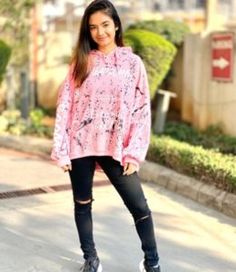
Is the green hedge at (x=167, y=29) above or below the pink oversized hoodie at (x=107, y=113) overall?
above

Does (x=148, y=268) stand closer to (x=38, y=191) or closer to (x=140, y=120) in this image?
(x=140, y=120)

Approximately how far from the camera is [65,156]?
307 centimetres

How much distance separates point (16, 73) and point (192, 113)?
3498mm

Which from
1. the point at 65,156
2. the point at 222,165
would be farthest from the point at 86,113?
the point at 222,165

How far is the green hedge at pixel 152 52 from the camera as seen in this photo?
7.17 m

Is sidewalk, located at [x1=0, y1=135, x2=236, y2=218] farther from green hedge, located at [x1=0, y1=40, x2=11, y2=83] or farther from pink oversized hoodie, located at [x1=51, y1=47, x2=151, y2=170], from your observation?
green hedge, located at [x1=0, y1=40, x2=11, y2=83]

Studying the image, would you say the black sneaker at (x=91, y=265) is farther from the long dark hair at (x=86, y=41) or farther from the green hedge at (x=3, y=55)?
the green hedge at (x=3, y=55)

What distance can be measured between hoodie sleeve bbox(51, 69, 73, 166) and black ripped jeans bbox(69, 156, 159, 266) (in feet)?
0.34

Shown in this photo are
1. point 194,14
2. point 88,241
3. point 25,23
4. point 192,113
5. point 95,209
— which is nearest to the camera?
point 88,241

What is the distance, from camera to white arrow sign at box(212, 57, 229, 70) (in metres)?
6.82

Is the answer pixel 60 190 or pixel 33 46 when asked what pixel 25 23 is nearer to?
pixel 33 46

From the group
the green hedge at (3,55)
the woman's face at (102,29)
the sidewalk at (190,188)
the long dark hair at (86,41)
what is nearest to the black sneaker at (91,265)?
the long dark hair at (86,41)

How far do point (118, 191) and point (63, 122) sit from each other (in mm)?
507

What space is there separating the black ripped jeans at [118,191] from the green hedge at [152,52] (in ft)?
13.7
